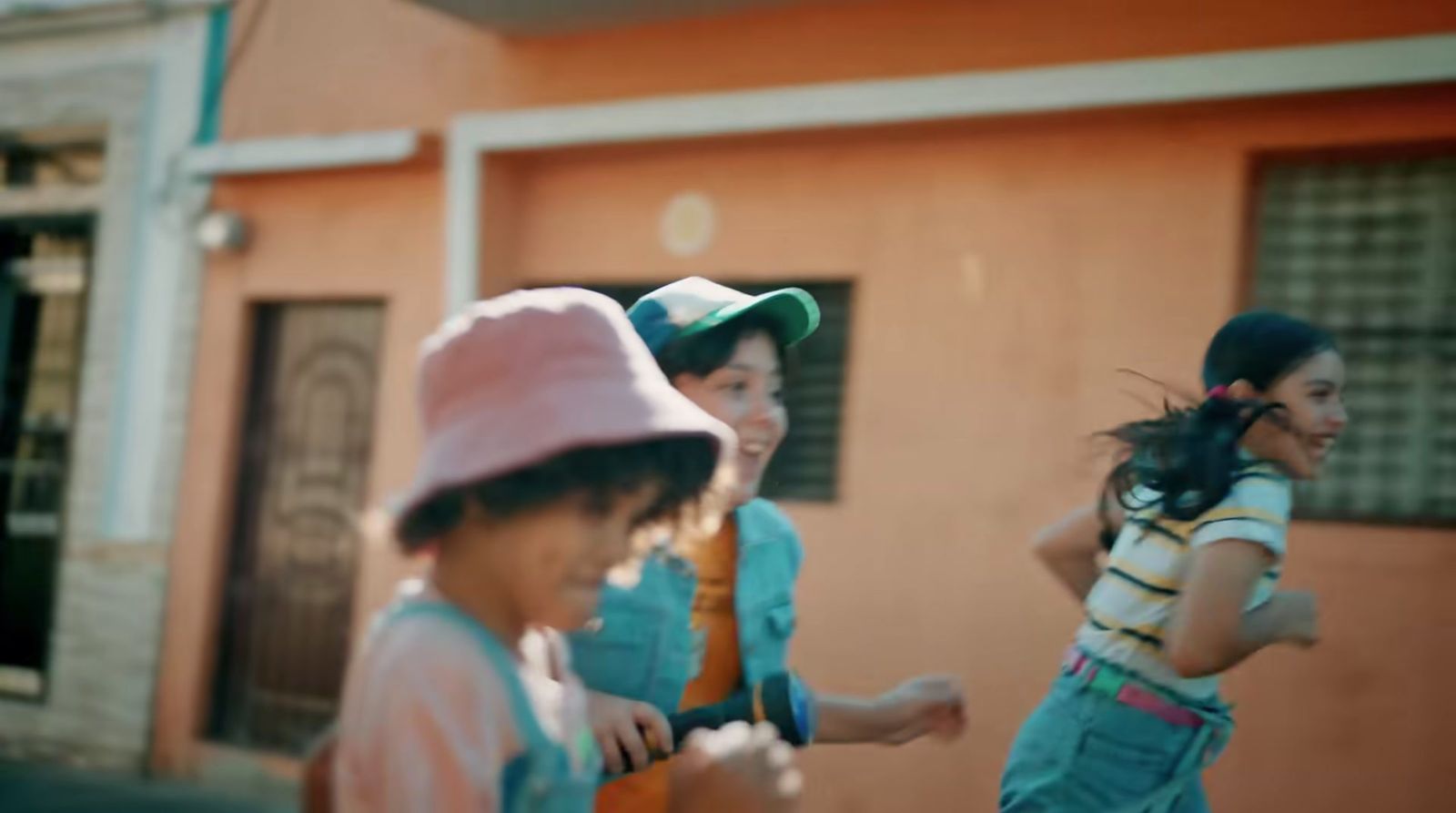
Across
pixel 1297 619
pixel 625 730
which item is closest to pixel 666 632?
pixel 625 730

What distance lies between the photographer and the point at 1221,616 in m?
2.57

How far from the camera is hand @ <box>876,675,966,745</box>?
103 inches

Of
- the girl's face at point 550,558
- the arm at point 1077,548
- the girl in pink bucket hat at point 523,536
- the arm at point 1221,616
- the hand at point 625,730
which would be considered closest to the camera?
the girl in pink bucket hat at point 523,536

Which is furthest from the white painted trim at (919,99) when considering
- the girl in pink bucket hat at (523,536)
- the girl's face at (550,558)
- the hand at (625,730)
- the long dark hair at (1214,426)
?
the girl's face at (550,558)

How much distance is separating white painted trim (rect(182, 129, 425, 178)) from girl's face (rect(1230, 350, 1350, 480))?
5.05 metres

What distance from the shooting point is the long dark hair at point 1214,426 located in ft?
9.08

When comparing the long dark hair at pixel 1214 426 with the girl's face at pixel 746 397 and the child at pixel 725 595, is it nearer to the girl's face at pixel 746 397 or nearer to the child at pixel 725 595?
the child at pixel 725 595

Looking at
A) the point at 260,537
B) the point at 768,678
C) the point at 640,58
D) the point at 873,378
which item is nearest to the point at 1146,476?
the point at 768,678

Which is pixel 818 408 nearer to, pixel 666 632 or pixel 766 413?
pixel 766 413

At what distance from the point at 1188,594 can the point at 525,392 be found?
4.56 feet

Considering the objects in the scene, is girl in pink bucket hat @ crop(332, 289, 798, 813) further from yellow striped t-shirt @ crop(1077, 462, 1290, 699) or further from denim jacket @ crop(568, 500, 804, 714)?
yellow striped t-shirt @ crop(1077, 462, 1290, 699)

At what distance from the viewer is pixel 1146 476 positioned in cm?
292

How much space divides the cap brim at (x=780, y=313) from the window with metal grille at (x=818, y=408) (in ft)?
12.1

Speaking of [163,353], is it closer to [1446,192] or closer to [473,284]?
[473,284]
